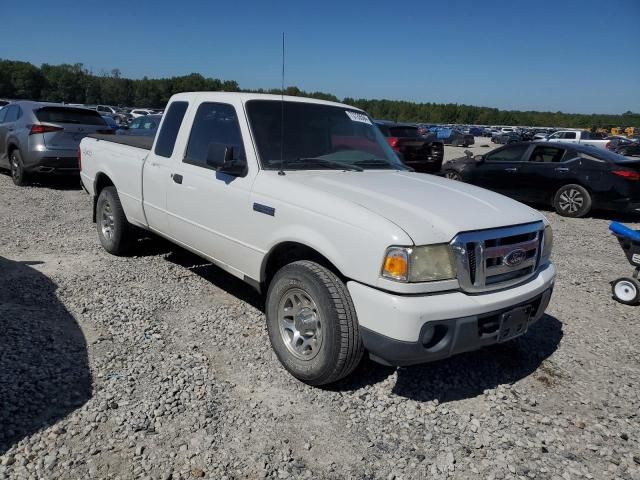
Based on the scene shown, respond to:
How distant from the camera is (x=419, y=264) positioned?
279 cm

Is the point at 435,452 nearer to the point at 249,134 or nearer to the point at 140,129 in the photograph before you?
the point at 249,134

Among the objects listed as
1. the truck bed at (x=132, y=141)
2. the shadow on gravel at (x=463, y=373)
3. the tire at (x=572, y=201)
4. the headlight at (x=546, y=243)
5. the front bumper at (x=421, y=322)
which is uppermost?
the truck bed at (x=132, y=141)

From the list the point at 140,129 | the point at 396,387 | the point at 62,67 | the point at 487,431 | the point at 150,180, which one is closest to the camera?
the point at 487,431

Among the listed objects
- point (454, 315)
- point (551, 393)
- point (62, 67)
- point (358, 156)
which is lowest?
point (551, 393)

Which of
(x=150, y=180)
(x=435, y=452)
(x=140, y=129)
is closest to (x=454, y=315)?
(x=435, y=452)

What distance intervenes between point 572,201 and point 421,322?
8841 mm

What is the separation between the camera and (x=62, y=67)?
110 meters

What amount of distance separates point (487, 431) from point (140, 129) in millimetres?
13073

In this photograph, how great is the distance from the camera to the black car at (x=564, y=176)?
31.3ft

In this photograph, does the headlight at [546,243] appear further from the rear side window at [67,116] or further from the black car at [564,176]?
the rear side window at [67,116]

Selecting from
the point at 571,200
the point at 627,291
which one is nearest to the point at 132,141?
the point at 627,291

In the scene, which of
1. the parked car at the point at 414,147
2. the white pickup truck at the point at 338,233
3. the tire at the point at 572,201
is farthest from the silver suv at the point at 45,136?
the tire at the point at 572,201

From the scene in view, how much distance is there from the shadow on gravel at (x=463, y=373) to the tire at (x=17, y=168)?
9.23m

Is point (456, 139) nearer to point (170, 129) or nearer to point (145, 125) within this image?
point (145, 125)
